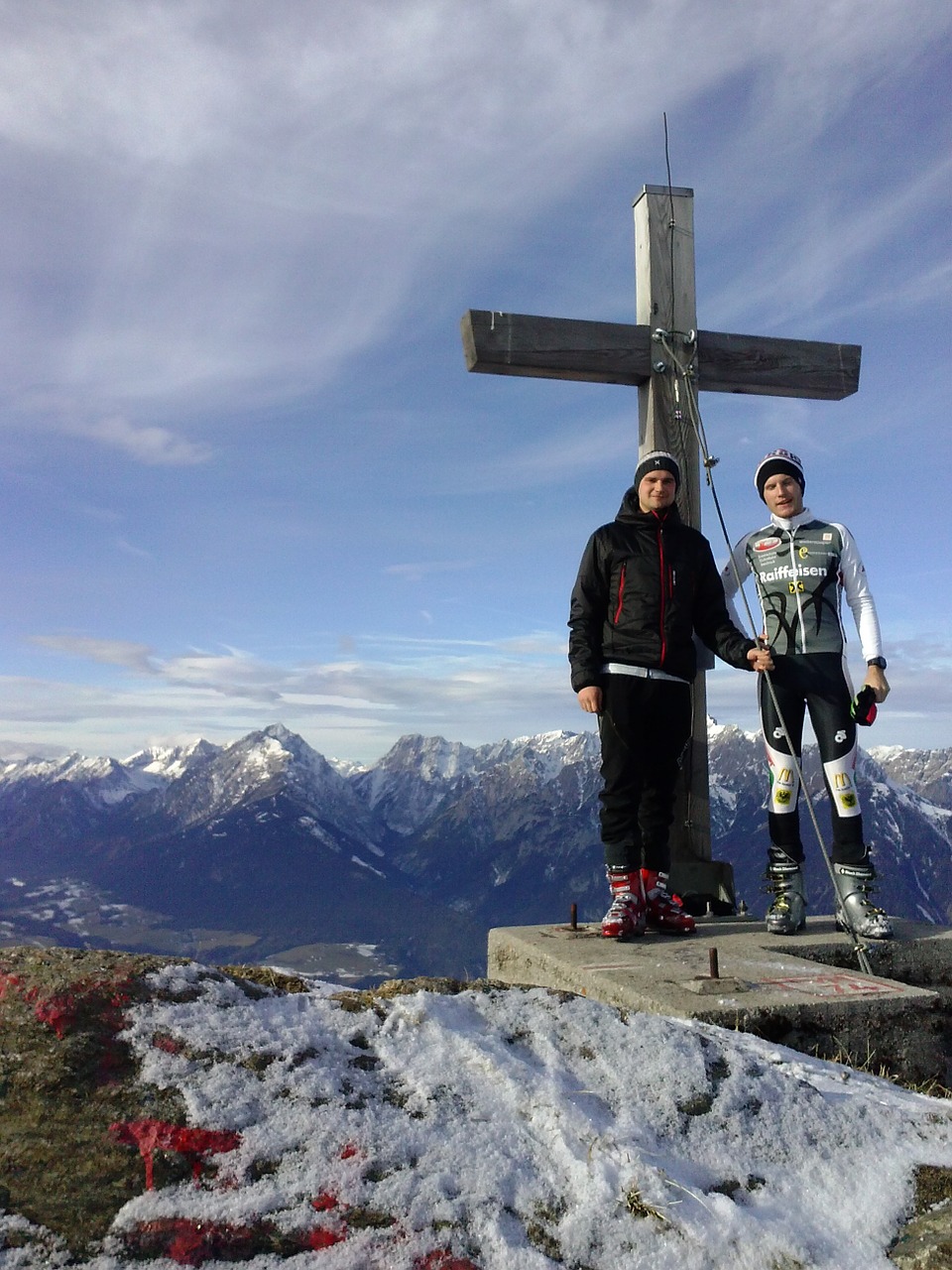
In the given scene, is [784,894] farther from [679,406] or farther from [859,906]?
[679,406]

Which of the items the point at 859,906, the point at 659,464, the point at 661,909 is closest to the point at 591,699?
the point at 661,909

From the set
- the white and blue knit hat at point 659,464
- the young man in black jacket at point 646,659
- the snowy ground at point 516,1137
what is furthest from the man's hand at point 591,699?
the snowy ground at point 516,1137

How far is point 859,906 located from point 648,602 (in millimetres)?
2428

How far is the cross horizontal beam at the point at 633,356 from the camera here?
7062 millimetres

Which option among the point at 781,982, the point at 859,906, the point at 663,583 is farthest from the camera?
the point at 663,583

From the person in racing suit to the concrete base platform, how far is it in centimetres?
65

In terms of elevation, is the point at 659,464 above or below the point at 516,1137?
above

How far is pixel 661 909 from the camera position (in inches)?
235

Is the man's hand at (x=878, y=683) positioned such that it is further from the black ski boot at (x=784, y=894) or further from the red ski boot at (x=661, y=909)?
the red ski boot at (x=661, y=909)

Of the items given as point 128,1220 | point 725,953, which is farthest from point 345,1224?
point 725,953

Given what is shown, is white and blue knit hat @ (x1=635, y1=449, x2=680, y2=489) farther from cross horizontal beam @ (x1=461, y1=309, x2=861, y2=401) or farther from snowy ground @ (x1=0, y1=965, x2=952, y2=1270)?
snowy ground @ (x1=0, y1=965, x2=952, y2=1270)

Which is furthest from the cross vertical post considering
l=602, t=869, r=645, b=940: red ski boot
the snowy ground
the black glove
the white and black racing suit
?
the snowy ground

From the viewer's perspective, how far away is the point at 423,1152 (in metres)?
2.25

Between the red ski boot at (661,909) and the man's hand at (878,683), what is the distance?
6.27 feet
